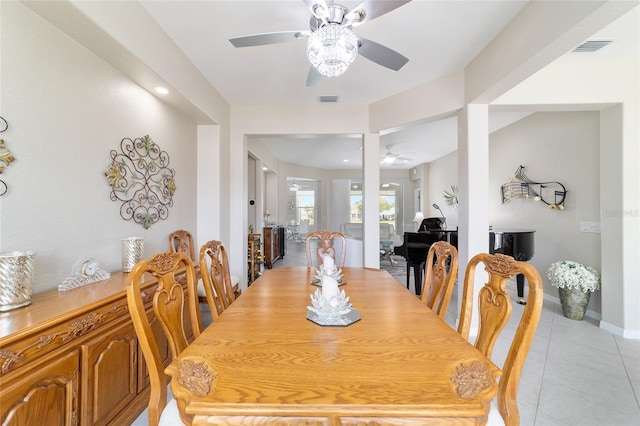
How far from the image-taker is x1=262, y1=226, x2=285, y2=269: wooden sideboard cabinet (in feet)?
19.5

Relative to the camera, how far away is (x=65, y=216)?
1.68m

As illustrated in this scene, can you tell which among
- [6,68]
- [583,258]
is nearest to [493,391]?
[6,68]

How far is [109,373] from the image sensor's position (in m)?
1.43

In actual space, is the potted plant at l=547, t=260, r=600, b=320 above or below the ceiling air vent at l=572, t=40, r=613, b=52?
below

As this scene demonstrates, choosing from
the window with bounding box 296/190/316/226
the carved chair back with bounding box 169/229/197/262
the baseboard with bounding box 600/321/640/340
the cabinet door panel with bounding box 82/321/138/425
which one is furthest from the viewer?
the window with bounding box 296/190/316/226

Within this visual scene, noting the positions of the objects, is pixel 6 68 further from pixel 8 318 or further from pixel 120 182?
pixel 8 318

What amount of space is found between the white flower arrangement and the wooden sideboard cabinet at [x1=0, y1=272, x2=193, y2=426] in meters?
4.14

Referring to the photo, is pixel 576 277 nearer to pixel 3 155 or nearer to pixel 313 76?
pixel 313 76

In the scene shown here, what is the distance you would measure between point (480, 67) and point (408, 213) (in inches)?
271

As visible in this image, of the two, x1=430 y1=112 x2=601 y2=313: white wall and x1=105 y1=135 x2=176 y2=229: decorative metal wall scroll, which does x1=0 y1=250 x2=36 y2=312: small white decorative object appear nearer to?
x1=105 y1=135 x2=176 y2=229: decorative metal wall scroll

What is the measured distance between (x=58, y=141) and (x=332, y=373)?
2.04 meters

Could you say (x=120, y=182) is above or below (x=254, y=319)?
above

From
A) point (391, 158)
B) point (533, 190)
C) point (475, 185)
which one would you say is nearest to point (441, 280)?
point (475, 185)

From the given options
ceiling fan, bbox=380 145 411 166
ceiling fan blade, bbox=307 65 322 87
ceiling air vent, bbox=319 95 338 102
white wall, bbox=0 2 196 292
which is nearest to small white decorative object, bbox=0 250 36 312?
white wall, bbox=0 2 196 292
